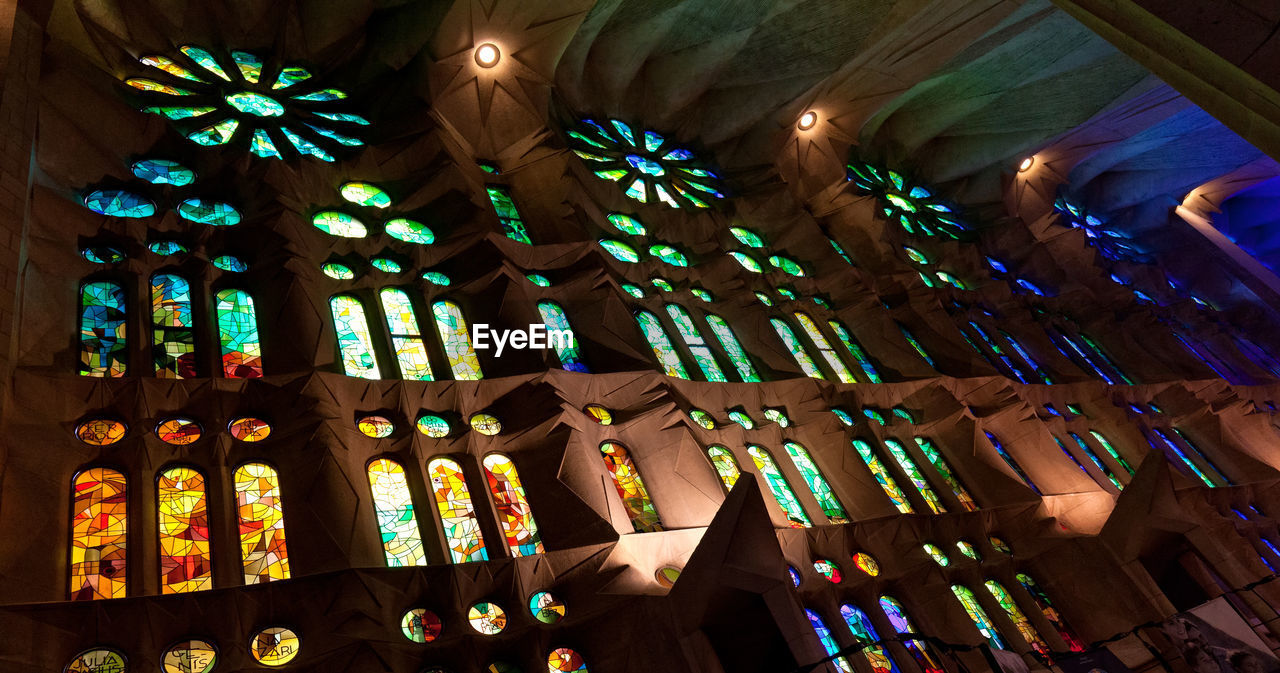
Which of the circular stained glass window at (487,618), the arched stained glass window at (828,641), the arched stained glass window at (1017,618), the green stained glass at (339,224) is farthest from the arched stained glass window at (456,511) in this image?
the arched stained glass window at (1017,618)

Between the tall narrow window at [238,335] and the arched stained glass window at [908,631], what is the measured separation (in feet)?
25.8

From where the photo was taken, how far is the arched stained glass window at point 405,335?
10.9 metres

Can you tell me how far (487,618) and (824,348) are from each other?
8859 millimetres

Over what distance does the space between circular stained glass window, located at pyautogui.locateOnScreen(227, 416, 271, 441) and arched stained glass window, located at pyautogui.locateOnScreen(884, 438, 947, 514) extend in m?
8.87

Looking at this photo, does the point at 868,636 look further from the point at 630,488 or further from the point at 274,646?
the point at 274,646

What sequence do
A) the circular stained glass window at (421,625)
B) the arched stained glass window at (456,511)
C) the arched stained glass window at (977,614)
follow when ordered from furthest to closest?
the arched stained glass window at (977,614)
the arched stained glass window at (456,511)
the circular stained glass window at (421,625)

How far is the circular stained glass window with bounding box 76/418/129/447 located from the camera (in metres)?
8.29

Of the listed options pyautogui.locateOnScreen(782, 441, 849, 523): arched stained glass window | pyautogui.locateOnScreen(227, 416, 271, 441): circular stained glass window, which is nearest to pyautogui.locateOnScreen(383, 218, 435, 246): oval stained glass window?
pyautogui.locateOnScreen(227, 416, 271, 441): circular stained glass window

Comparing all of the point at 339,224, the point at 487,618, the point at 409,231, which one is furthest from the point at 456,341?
the point at 487,618

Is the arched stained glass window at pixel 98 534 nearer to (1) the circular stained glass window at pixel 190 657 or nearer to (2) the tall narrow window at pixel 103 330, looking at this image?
(1) the circular stained glass window at pixel 190 657

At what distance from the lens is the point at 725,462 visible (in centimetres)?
1203

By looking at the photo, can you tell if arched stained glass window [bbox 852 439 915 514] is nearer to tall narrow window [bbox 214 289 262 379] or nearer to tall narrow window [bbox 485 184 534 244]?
tall narrow window [bbox 485 184 534 244]

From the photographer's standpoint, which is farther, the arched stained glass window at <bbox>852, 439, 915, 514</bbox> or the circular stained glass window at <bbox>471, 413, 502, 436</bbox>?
the arched stained glass window at <bbox>852, 439, 915, 514</bbox>

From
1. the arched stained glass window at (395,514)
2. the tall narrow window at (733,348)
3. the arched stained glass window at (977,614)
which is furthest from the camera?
the tall narrow window at (733,348)
